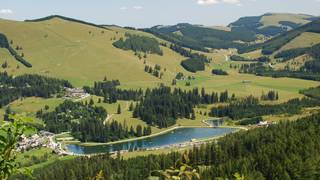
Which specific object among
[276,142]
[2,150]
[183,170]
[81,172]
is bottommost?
[81,172]

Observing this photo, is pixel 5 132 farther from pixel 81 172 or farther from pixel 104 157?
pixel 104 157

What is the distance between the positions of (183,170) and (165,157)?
438ft

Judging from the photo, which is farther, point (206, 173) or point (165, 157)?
point (165, 157)

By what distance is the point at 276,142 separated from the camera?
5714 inches

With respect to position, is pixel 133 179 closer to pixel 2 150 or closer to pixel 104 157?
pixel 104 157

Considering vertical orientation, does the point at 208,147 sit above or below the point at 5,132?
below

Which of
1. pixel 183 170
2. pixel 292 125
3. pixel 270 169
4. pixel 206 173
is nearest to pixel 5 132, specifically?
pixel 183 170

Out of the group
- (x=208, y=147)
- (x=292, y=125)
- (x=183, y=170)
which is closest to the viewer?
(x=183, y=170)

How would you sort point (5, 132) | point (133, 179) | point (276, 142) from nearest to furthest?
point (5, 132) → point (133, 179) → point (276, 142)

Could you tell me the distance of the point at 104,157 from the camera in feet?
527

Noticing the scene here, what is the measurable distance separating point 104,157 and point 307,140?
6178cm

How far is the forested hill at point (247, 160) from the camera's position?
121 m

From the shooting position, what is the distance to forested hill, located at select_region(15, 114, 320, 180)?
121m

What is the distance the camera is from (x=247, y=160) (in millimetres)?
132125
